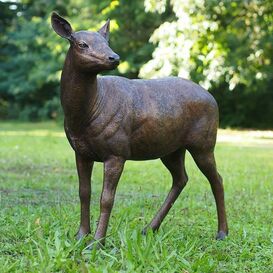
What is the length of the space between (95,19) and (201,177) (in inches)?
732

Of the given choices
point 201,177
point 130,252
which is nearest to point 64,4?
point 201,177

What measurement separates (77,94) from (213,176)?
1704 mm

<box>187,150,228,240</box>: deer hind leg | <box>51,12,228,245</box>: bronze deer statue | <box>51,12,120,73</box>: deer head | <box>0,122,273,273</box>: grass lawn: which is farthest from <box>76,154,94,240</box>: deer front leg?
<box>187,150,228,240</box>: deer hind leg

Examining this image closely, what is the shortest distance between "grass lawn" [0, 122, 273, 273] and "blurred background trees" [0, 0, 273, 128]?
5652 millimetres

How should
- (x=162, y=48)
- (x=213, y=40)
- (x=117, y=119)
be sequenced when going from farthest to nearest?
(x=162, y=48) < (x=213, y=40) < (x=117, y=119)

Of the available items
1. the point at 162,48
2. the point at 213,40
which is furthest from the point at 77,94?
the point at 162,48

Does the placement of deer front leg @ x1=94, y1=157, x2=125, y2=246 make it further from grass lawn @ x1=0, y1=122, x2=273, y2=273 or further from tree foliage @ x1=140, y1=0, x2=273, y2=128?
tree foliage @ x1=140, y1=0, x2=273, y2=128

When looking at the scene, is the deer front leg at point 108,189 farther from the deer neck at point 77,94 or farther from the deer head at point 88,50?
the deer head at point 88,50

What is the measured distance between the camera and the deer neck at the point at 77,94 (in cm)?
485

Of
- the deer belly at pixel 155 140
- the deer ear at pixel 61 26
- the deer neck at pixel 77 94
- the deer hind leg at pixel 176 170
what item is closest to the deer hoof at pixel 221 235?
the deer hind leg at pixel 176 170

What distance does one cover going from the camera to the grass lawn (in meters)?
4.32

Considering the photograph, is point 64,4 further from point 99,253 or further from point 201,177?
point 99,253

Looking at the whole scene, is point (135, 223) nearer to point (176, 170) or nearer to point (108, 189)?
point (176, 170)

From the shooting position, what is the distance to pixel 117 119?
497 cm
